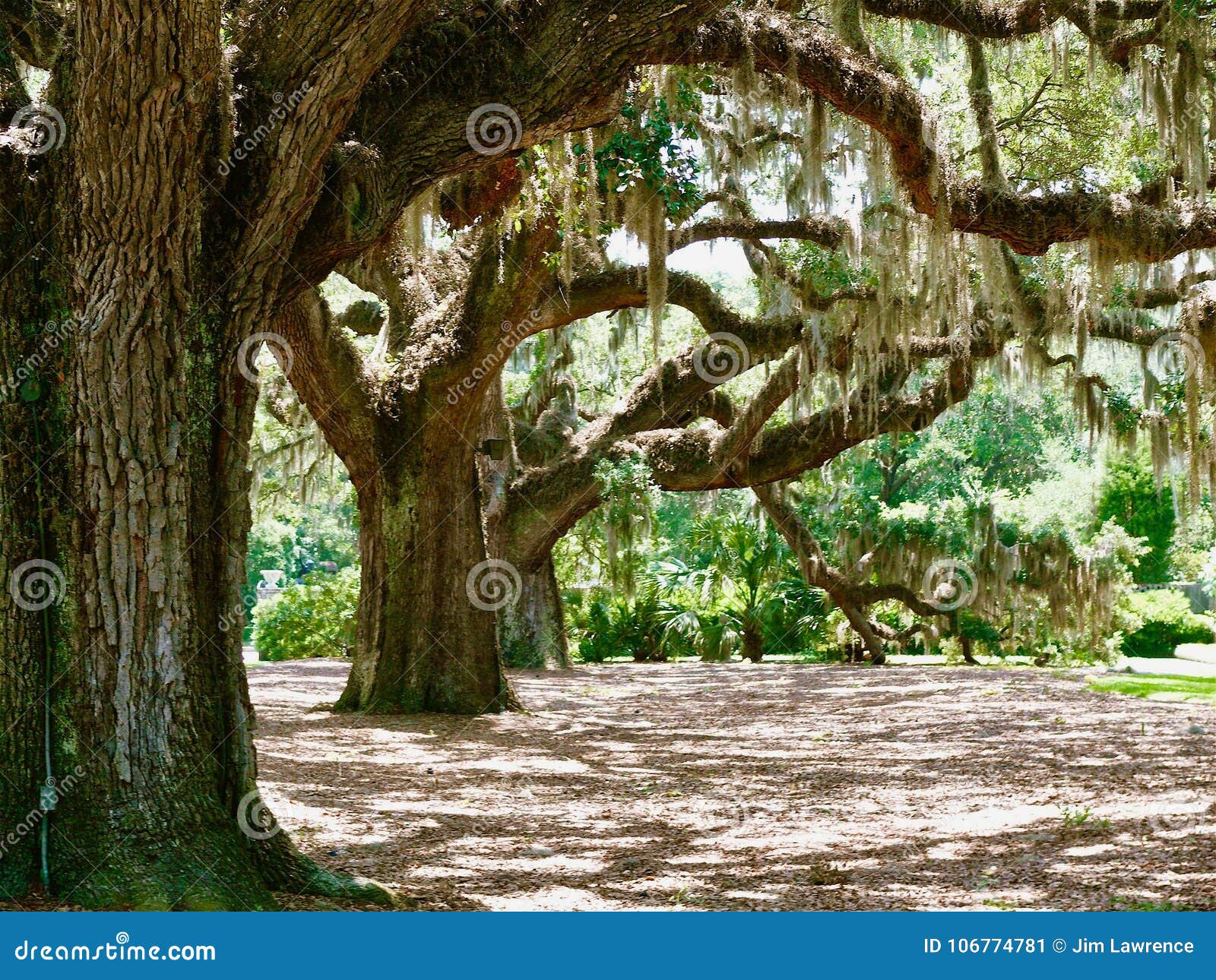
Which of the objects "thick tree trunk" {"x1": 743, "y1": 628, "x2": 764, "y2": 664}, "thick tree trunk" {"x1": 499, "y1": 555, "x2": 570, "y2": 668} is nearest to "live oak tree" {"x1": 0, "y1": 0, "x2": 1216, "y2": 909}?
"thick tree trunk" {"x1": 499, "y1": 555, "x2": 570, "y2": 668}

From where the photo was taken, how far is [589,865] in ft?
15.9

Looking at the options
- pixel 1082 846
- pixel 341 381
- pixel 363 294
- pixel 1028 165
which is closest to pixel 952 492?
pixel 363 294

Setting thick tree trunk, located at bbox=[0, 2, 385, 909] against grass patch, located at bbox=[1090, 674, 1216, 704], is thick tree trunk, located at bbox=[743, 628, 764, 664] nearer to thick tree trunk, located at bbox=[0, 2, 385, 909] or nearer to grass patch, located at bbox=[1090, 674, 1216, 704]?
Answer: grass patch, located at bbox=[1090, 674, 1216, 704]

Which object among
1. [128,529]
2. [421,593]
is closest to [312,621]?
[421,593]

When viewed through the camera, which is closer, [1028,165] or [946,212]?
[946,212]

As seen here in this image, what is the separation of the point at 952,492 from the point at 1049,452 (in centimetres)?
702

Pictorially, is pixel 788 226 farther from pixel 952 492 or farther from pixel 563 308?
pixel 952 492

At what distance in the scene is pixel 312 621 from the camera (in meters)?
19.1

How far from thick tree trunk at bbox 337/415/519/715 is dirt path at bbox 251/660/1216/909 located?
0.43 m

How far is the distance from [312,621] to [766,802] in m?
14.0

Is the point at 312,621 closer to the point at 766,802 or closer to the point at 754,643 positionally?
the point at 754,643

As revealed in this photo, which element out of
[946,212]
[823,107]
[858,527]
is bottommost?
[858,527]

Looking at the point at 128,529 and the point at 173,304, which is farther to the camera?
the point at 173,304

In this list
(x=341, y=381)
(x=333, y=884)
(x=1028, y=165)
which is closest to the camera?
(x=333, y=884)
